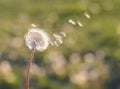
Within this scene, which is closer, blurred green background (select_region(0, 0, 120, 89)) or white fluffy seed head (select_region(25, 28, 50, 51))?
white fluffy seed head (select_region(25, 28, 50, 51))

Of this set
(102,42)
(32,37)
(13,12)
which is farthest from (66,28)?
(32,37)

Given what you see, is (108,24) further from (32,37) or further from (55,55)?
(32,37)

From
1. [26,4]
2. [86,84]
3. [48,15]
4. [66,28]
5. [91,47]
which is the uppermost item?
[26,4]

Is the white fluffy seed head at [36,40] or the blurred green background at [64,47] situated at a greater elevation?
the blurred green background at [64,47]

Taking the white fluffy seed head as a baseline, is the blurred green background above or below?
above

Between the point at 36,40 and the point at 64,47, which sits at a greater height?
the point at 64,47
